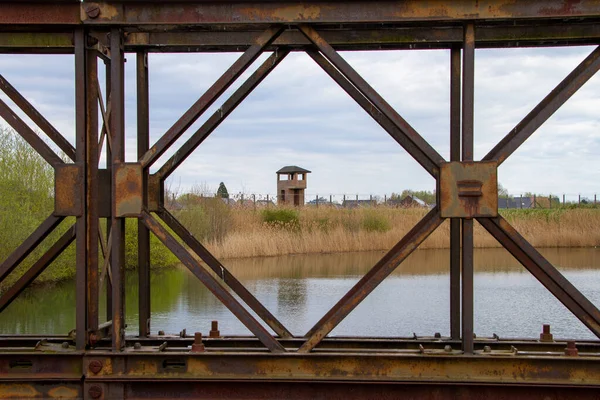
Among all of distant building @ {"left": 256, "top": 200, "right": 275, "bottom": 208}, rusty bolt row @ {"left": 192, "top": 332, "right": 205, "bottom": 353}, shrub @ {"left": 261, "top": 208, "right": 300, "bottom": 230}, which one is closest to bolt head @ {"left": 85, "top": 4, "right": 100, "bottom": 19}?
rusty bolt row @ {"left": 192, "top": 332, "right": 205, "bottom": 353}

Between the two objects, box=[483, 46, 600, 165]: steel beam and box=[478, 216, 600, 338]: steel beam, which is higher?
box=[483, 46, 600, 165]: steel beam

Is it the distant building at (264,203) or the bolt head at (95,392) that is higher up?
the distant building at (264,203)

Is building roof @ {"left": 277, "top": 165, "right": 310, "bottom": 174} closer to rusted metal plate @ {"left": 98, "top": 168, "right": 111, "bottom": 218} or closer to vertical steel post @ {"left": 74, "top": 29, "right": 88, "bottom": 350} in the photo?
rusted metal plate @ {"left": 98, "top": 168, "right": 111, "bottom": 218}

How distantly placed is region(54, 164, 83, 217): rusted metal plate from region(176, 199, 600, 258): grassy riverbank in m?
20.0

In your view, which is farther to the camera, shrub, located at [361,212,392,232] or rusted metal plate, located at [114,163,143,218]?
shrub, located at [361,212,392,232]

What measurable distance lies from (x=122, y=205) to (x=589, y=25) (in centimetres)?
431

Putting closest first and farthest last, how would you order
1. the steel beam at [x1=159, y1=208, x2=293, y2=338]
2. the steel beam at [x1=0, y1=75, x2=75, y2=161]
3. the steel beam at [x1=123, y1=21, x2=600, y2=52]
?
the steel beam at [x1=0, y1=75, x2=75, y2=161], the steel beam at [x1=123, y1=21, x2=600, y2=52], the steel beam at [x1=159, y1=208, x2=293, y2=338]

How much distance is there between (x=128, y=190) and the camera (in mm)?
5219

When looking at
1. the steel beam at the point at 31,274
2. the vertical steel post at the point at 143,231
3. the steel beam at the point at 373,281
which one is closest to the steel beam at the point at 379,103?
the steel beam at the point at 373,281

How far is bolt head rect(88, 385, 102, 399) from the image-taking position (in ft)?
16.8

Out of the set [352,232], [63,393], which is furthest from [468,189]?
[352,232]

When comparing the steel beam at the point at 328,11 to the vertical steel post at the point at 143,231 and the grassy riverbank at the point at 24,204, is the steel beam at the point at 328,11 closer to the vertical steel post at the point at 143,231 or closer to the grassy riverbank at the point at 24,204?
the vertical steel post at the point at 143,231

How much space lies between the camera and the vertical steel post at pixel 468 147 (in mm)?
5070

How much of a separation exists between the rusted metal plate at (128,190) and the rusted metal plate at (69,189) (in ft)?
1.11
